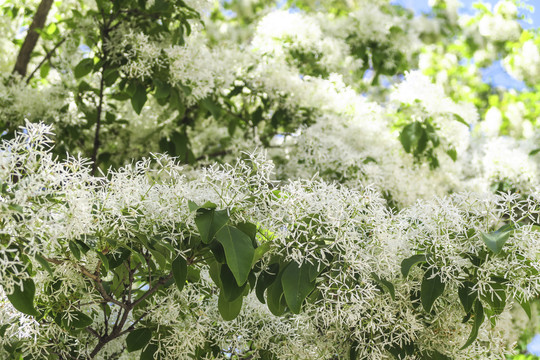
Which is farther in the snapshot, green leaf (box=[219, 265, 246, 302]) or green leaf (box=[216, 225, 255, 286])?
green leaf (box=[219, 265, 246, 302])

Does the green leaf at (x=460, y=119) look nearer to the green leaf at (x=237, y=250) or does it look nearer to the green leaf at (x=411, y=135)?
the green leaf at (x=411, y=135)

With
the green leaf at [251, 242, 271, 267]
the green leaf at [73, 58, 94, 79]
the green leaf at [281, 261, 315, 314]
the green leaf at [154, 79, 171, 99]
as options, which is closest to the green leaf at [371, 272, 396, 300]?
the green leaf at [281, 261, 315, 314]

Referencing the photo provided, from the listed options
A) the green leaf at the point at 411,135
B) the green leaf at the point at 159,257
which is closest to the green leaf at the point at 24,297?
the green leaf at the point at 159,257

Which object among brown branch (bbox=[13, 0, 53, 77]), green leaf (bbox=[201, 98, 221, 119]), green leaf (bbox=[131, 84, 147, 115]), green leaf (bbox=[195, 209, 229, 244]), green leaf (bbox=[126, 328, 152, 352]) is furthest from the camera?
brown branch (bbox=[13, 0, 53, 77])

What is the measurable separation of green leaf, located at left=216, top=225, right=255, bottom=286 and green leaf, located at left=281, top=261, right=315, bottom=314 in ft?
0.42

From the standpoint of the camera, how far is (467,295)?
5.57 feet

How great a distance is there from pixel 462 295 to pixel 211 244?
2.38ft

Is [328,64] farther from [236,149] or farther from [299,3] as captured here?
[299,3]

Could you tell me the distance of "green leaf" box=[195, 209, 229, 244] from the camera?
1.51 metres

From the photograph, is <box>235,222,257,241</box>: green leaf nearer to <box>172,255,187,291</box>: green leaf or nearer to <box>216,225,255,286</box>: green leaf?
<box>216,225,255,286</box>: green leaf

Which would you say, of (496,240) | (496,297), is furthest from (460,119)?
(496,240)

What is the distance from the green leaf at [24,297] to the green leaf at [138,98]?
1647mm

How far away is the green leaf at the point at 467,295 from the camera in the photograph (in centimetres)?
168

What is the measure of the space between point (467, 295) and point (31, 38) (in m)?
3.21
